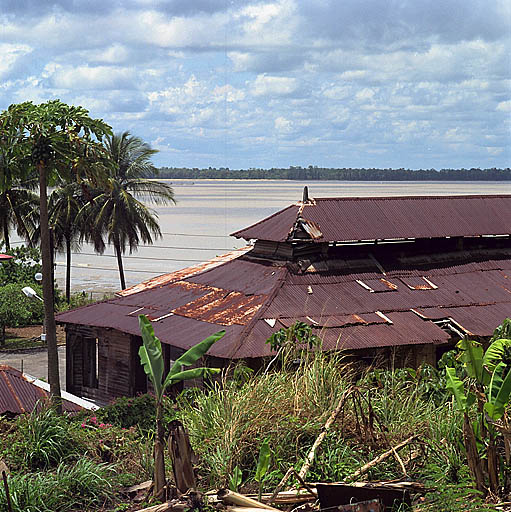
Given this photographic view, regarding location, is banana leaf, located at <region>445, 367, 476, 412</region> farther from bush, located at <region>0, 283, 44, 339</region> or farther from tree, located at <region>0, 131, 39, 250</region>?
tree, located at <region>0, 131, 39, 250</region>

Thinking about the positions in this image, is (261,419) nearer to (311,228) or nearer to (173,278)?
(311,228)

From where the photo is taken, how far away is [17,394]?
52.2 ft

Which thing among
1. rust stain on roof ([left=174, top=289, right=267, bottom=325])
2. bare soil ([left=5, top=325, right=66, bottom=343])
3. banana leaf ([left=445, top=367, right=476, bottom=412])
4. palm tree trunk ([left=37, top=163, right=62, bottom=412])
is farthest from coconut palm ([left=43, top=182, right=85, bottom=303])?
banana leaf ([left=445, top=367, right=476, bottom=412])

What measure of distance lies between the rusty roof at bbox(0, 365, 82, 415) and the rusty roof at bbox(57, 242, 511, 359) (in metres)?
3.45

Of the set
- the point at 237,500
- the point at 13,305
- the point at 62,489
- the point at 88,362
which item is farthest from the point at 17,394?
the point at 13,305

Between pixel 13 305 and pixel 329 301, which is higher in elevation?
pixel 329 301

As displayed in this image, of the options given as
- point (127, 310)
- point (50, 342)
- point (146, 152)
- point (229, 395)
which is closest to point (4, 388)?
point (50, 342)

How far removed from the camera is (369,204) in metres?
24.3

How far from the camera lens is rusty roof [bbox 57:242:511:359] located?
62.2 feet

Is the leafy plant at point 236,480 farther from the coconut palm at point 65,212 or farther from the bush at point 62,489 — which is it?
the coconut palm at point 65,212

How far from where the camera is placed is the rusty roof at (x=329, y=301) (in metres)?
19.0

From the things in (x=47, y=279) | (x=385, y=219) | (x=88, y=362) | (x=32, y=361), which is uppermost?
(x=385, y=219)

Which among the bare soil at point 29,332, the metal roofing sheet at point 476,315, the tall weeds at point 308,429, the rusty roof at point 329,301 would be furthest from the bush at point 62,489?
the bare soil at point 29,332

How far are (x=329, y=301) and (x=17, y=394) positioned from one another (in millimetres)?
7864
